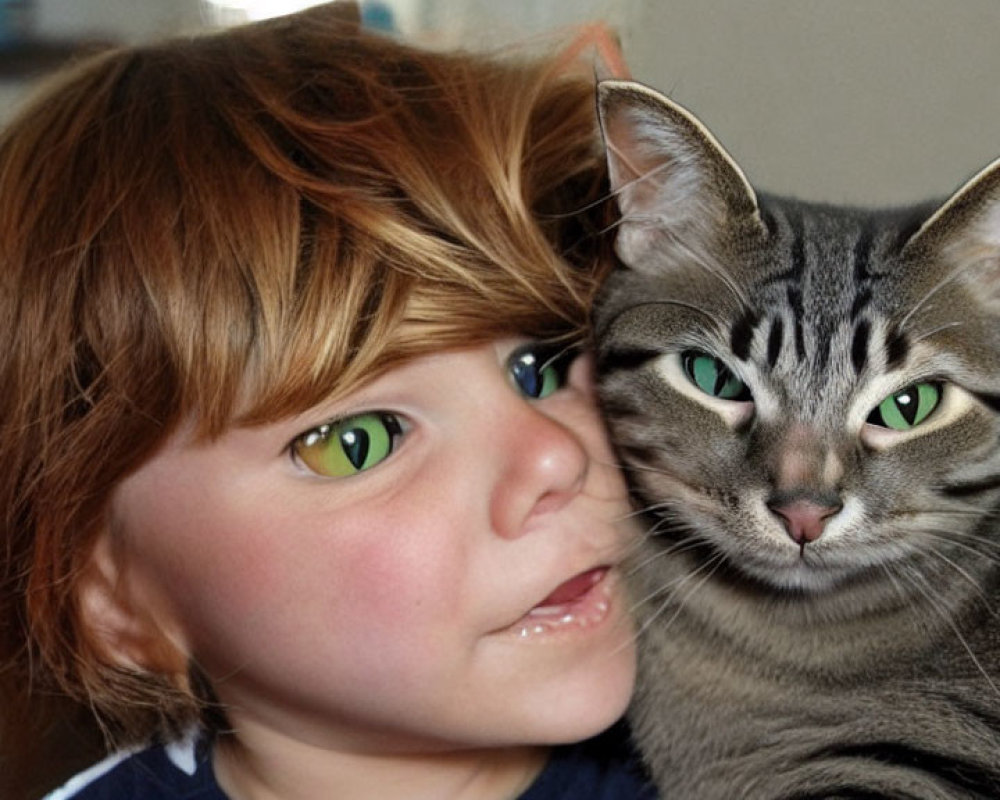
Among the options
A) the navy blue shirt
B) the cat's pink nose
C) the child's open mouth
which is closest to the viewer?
the cat's pink nose

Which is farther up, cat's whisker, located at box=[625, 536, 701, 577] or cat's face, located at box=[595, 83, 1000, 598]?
cat's face, located at box=[595, 83, 1000, 598]

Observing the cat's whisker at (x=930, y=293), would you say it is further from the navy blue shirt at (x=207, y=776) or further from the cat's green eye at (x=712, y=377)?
the navy blue shirt at (x=207, y=776)

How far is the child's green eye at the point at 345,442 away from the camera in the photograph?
947mm

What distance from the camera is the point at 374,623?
93 cm

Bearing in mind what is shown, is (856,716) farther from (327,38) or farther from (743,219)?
(327,38)

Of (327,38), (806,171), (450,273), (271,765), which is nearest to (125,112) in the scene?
(327,38)

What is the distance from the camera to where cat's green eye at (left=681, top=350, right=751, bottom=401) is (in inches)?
37.4

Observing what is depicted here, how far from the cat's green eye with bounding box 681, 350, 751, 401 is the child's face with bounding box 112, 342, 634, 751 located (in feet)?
0.37

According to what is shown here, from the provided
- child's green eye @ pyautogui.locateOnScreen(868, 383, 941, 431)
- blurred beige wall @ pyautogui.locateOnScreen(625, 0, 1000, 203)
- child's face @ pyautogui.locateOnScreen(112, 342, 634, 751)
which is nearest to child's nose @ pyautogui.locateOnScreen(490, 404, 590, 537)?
child's face @ pyautogui.locateOnScreen(112, 342, 634, 751)

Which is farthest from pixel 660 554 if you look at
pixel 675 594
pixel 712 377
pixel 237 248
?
pixel 237 248

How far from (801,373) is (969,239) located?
0.16 metres

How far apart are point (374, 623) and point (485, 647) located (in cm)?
9

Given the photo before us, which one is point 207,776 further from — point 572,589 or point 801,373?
point 801,373

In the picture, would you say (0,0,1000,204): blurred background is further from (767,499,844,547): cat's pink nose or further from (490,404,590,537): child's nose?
(767,499,844,547): cat's pink nose
